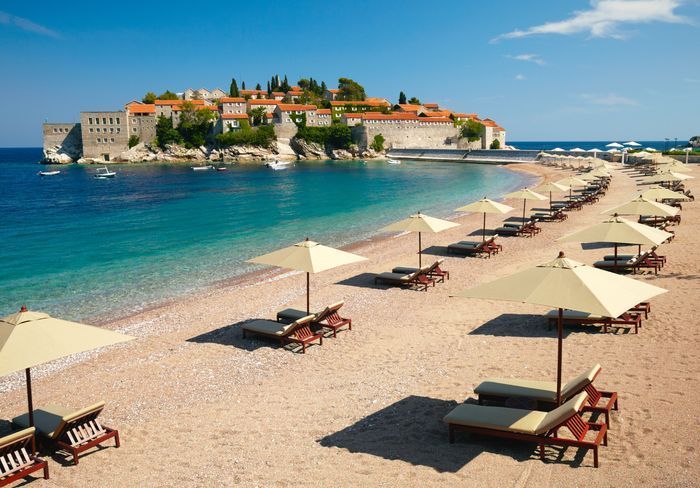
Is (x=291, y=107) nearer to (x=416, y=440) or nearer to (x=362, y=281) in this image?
(x=362, y=281)

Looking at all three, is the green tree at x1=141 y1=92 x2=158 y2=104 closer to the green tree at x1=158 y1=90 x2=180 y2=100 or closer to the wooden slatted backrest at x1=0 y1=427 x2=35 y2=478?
the green tree at x1=158 y1=90 x2=180 y2=100

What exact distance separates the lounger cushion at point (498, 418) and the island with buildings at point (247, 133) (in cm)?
10836

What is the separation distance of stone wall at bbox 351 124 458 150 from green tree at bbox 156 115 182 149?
37.1m

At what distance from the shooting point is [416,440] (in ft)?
22.0

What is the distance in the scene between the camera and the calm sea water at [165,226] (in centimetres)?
1784

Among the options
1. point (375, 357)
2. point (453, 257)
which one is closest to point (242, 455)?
point (375, 357)

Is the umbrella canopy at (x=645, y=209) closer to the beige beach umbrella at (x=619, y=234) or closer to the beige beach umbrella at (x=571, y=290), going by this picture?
the beige beach umbrella at (x=619, y=234)

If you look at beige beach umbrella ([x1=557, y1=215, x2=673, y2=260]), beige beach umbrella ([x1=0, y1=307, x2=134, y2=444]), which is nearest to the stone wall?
beige beach umbrella ([x1=557, y1=215, x2=673, y2=260])

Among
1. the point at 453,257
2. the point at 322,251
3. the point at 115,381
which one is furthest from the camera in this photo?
the point at 453,257

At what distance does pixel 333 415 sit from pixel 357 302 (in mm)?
6638

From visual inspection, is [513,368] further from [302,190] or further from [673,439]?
[302,190]

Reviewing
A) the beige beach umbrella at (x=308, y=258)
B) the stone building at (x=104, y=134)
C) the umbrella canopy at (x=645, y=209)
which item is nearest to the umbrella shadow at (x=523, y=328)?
the beige beach umbrella at (x=308, y=258)

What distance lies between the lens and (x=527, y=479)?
5613 mm

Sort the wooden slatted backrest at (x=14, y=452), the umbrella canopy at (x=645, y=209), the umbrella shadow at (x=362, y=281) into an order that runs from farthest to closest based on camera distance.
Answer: the umbrella shadow at (x=362, y=281) → the umbrella canopy at (x=645, y=209) → the wooden slatted backrest at (x=14, y=452)
